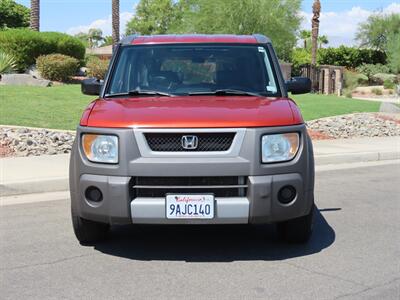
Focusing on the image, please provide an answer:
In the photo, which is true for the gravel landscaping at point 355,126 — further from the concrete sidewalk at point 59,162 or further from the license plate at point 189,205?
the license plate at point 189,205

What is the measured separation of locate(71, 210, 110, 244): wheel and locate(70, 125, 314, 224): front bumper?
589 millimetres

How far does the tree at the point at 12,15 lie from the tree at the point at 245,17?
2087cm

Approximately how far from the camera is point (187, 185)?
16.4 feet

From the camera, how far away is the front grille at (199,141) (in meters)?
4.99

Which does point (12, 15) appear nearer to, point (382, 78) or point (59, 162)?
point (382, 78)

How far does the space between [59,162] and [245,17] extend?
2774 centimetres

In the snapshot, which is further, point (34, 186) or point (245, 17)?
point (245, 17)

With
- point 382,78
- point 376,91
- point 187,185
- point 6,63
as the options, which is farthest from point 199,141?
point 382,78

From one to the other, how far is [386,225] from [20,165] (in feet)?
19.1

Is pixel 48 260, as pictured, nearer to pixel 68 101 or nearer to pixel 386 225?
pixel 386 225

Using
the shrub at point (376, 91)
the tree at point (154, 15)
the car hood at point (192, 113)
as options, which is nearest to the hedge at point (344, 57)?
the shrub at point (376, 91)

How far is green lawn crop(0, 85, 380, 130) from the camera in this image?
1408 centimetres

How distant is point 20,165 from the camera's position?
32.6ft

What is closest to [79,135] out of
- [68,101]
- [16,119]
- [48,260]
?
[48,260]
